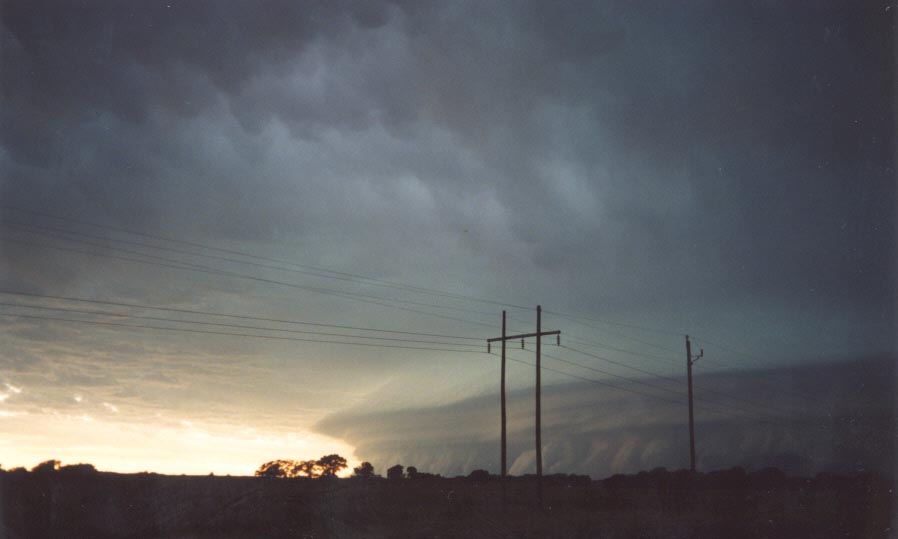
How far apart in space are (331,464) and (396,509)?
2536 inches

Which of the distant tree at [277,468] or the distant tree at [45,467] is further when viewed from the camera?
the distant tree at [277,468]

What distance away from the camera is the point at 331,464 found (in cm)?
10306

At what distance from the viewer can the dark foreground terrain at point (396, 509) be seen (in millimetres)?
30422

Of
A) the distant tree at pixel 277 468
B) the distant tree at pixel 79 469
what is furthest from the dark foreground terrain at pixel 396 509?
the distant tree at pixel 277 468

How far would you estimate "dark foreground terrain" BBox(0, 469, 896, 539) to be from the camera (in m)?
30.4

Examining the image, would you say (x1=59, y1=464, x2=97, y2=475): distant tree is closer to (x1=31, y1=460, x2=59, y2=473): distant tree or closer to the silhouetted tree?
(x1=31, y1=460, x2=59, y2=473): distant tree

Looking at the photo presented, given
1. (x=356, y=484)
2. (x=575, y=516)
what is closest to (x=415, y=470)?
(x=575, y=516)

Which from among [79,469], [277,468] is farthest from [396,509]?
[277,468]

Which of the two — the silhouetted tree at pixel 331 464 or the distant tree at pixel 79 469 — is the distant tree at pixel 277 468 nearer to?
the silhouetted tree at pixel 331 464

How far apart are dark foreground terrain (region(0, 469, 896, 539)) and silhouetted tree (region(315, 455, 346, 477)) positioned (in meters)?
54.5

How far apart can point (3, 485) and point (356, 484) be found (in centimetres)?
1868

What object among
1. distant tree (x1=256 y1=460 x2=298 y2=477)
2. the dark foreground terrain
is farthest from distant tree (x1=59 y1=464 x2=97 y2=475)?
distant tree (x1=256 y1=460 x2=298 y2=477)

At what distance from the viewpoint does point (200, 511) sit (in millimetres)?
33594

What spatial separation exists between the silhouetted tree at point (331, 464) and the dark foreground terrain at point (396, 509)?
54495 millimetres
